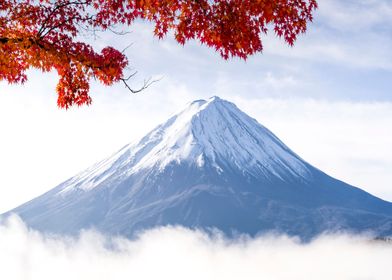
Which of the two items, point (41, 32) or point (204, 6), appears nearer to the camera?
point (204, 6)

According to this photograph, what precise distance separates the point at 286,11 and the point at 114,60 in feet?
10.4

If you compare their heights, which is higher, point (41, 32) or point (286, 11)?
point (41, 32)

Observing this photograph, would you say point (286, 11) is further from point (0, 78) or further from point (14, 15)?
point (0, 78)

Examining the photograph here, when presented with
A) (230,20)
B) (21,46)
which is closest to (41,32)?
(21,46)

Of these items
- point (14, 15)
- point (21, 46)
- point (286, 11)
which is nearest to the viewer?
point (286, 11)

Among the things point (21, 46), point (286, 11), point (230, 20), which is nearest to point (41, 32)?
point (21, 46)

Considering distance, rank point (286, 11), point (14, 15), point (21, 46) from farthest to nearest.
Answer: point (14, 15) → point (21, 46) → point (286, 11)

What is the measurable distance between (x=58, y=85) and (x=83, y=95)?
19.0 inches

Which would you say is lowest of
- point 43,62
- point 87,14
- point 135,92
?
point 135,92

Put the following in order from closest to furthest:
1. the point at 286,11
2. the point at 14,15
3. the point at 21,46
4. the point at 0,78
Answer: the point at 286,11, the point at 21,46, the point at 14,15, the point at 0,78

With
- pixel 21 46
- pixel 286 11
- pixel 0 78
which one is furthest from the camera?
pixel 0 78

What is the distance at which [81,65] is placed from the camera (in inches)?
367

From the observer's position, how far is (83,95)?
10078mm

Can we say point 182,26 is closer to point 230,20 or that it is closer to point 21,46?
point 230,20
